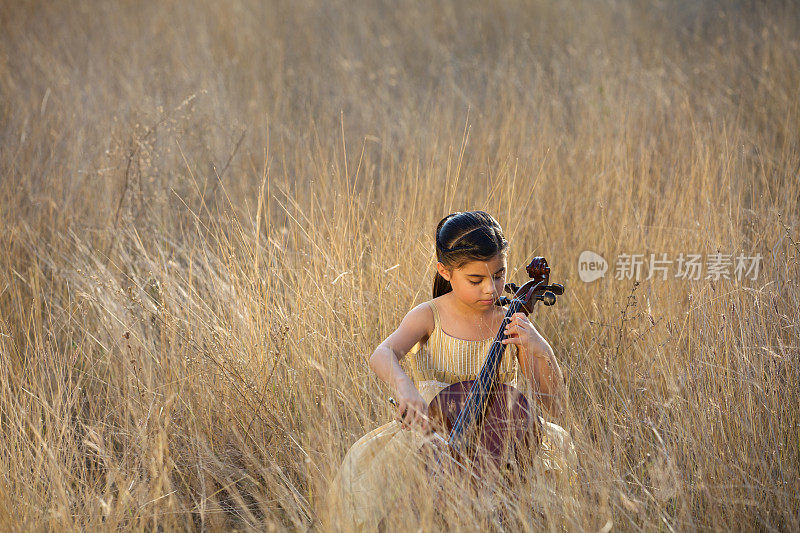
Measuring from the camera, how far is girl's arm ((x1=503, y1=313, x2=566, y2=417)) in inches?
83.6

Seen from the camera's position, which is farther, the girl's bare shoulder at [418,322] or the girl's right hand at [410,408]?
the girl's bare shoulder at [418,322]

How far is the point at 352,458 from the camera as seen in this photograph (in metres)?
2.18

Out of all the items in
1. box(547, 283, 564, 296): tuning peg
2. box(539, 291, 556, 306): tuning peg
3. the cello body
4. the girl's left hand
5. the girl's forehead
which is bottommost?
the cello body

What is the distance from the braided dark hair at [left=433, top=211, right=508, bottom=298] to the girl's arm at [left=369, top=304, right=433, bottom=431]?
23cm

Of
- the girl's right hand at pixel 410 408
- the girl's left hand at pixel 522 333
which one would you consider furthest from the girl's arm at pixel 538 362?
the girl's right hand at pixel 410 408

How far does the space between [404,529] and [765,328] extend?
4.74ft

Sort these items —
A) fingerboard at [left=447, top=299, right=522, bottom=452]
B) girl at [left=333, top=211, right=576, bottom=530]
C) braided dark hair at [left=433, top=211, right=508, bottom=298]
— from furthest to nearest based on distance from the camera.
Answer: braided dark hair at [left=433, top=211, right=508, bottom=298]
girl at [left=333, top=211, right=576, bottom=530]
fingerboard at [left=447, top=299, right=522, bottom=452]

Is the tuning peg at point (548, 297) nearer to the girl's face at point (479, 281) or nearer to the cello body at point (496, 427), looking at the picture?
the girl's face at point (479, 281)

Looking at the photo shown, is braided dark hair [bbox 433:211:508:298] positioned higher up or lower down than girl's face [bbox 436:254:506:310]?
higher up

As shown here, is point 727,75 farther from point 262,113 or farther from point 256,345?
point 256,345

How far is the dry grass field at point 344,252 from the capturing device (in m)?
2.28

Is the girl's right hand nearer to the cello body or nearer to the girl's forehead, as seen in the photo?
the cello body

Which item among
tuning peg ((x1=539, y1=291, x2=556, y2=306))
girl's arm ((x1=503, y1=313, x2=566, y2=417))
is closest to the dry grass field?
girl's arm ((x1=503, y1=313, x2=566, y2=417))

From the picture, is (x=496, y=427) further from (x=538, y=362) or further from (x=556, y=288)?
(x=556, y=288)
